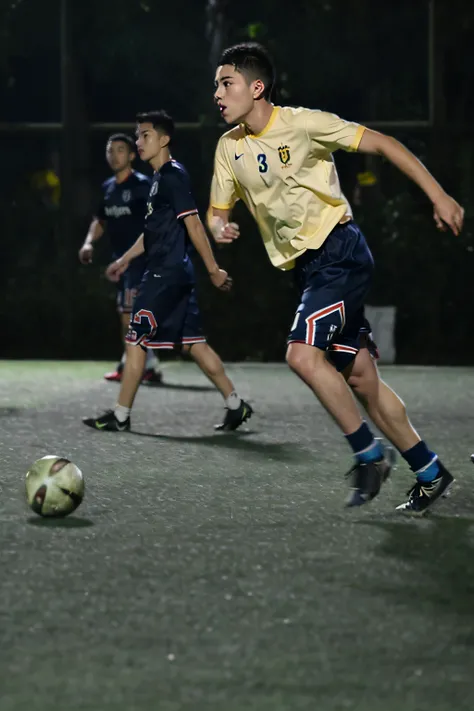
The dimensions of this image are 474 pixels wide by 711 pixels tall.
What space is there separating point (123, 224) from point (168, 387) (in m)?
1.43

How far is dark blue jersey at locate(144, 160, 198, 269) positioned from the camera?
955 centimetres

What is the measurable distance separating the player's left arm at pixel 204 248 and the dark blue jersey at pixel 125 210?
3104mm

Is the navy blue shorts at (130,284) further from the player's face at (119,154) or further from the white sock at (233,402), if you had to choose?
the white sock at (233,402)

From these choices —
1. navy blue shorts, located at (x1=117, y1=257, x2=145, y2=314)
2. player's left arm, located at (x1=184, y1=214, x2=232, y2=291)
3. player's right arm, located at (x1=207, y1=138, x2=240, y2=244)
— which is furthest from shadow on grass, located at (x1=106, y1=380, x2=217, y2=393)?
player's right arm, located at (x1=207, y1=138, x2=240, y2=244)

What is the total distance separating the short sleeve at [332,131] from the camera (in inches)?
246

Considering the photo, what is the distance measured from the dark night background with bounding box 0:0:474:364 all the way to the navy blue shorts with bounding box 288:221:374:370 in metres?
9.24

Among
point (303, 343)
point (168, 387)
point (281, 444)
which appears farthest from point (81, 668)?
point (168, 387)

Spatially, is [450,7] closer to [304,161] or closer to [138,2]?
[138,2]

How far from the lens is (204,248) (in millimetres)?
9305

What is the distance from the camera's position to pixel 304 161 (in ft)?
21.0

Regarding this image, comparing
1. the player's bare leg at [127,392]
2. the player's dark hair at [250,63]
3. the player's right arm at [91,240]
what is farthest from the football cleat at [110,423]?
the player's right arm at [91,240]

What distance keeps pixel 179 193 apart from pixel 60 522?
3708 mm

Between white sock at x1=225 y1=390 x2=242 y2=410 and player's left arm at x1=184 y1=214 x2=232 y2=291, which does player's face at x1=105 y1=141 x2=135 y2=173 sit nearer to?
player's left arm at x1=184 y1=214 x2=232 y2=291

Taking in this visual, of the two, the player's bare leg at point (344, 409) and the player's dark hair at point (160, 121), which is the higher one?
the player's dark hair at point (160, 121)
